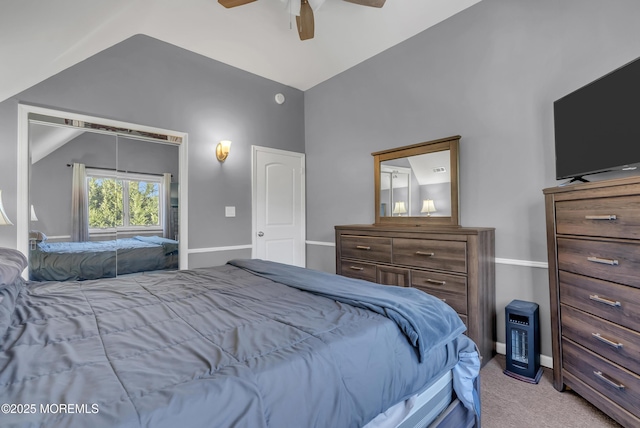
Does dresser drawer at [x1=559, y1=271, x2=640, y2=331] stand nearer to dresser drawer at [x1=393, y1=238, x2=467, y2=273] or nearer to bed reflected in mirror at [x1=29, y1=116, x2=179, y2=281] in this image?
dresser drawer at [x1=393, y1=238, x2=467, y2=273]

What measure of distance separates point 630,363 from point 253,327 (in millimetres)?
1849

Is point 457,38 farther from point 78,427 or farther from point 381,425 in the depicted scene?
point 78,427

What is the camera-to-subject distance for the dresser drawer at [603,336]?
1.48 metres

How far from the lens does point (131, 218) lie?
3.00m

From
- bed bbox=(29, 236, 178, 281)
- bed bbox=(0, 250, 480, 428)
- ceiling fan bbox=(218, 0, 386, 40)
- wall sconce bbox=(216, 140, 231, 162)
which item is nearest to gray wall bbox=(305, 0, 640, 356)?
ceiling fan bbox=(218, 0, 386, 40)

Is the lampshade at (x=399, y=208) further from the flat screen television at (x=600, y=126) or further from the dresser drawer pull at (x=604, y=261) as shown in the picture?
the dresser drawer pull at (x=604, y=261)

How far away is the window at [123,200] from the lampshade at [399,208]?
8.11 ft

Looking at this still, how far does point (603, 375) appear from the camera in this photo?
1631mm

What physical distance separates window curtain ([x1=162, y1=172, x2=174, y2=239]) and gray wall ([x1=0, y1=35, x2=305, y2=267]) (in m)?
0.22

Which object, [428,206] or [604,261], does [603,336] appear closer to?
[604,261]

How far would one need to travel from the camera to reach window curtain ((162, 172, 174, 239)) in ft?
10.5

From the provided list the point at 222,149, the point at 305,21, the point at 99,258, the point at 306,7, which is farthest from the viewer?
the point at 222,149

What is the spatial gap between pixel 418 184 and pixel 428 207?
10.0 inches

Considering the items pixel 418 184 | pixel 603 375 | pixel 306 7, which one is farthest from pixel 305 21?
pixel 603 375
